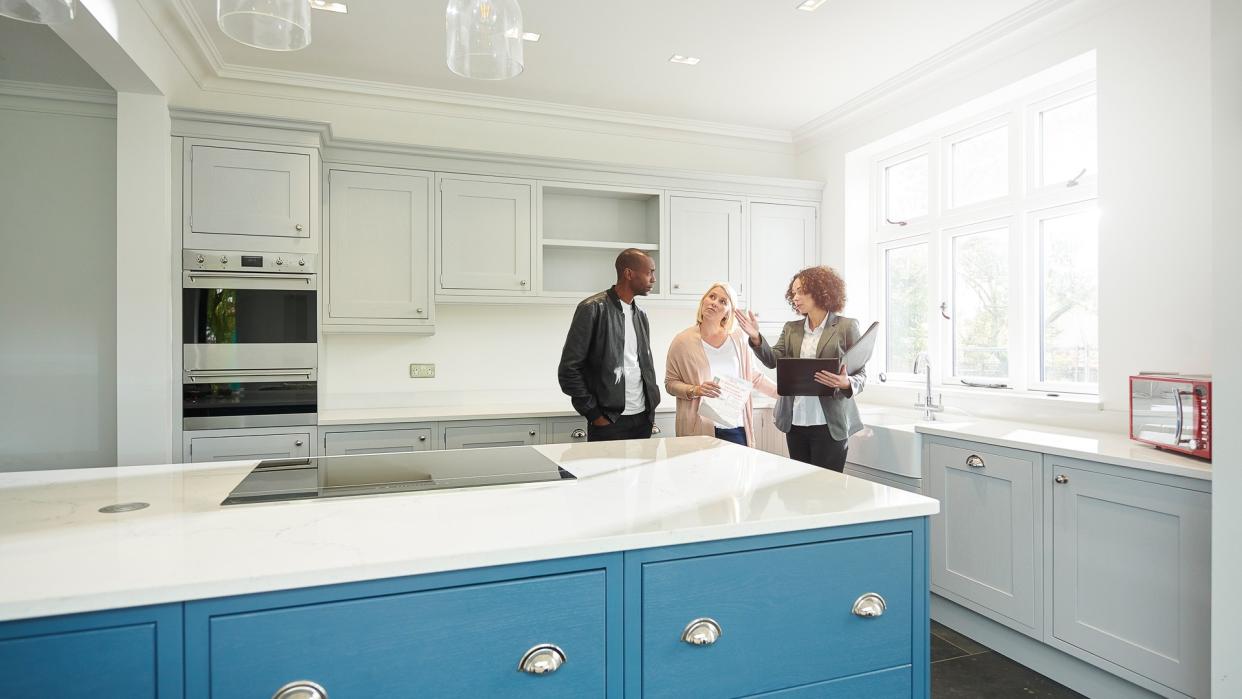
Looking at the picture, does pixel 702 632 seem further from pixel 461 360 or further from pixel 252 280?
pixel 461 360

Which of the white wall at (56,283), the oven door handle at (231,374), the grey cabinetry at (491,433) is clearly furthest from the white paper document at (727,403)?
the white wall at (56,283)

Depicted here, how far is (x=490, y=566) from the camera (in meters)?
1.02

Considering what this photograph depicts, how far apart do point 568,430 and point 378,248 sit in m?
1.40

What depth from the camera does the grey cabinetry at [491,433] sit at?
3518 millimetres

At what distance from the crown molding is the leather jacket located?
2062mm

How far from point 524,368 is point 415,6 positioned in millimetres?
2065

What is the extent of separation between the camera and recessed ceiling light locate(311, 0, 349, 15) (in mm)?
2936

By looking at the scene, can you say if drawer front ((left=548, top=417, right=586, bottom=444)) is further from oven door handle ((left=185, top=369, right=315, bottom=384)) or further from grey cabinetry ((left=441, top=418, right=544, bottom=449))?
oven door handle ((left=185, top=369, right=315, bottom=384))

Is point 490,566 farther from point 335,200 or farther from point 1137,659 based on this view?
point 335,200

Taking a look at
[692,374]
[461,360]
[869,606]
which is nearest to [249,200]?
[461,360]

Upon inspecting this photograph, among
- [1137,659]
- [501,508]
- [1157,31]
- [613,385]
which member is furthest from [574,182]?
[1137,659]

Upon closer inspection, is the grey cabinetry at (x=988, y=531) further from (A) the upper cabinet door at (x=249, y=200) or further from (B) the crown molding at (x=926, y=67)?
(A) the upper cabinet door at (x=249, y=200)

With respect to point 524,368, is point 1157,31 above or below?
above

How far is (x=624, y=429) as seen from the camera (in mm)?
3133
